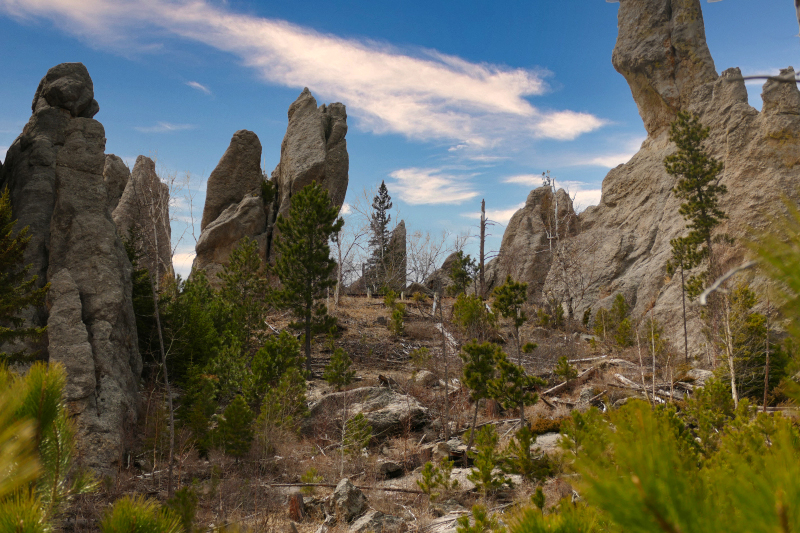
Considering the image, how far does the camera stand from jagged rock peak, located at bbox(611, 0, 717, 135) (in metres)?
27.6

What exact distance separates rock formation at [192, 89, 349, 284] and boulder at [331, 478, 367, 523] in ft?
72.8

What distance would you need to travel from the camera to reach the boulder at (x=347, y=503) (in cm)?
731

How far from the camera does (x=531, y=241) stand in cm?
3700

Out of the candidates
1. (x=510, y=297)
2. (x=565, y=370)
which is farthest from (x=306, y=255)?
(x=565, y=370)

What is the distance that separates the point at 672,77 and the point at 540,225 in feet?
44.3

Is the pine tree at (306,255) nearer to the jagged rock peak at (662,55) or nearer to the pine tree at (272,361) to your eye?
the pine tree at (272,361)

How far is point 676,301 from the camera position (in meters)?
20.5

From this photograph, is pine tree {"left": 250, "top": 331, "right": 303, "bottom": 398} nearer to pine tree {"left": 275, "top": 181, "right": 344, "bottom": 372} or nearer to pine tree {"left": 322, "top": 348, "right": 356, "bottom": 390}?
pine tree {"left": 322, "top": 348, "right": 356, "bottom": 390}

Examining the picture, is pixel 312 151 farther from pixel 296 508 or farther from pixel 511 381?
pixel 296 508

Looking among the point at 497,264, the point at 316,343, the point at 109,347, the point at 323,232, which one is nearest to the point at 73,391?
the point at 109,347

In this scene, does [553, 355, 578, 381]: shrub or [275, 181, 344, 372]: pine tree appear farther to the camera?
[275, 181, 344, 372]: pine tree

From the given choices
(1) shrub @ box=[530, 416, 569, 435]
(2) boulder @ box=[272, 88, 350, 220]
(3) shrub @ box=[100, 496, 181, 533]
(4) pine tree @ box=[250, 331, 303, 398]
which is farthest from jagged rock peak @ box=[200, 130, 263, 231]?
(3) shrub @ box=[100, 496, 181, 533]

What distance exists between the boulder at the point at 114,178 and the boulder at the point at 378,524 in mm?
30140

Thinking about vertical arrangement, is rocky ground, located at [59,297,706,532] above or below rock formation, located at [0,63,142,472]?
below
